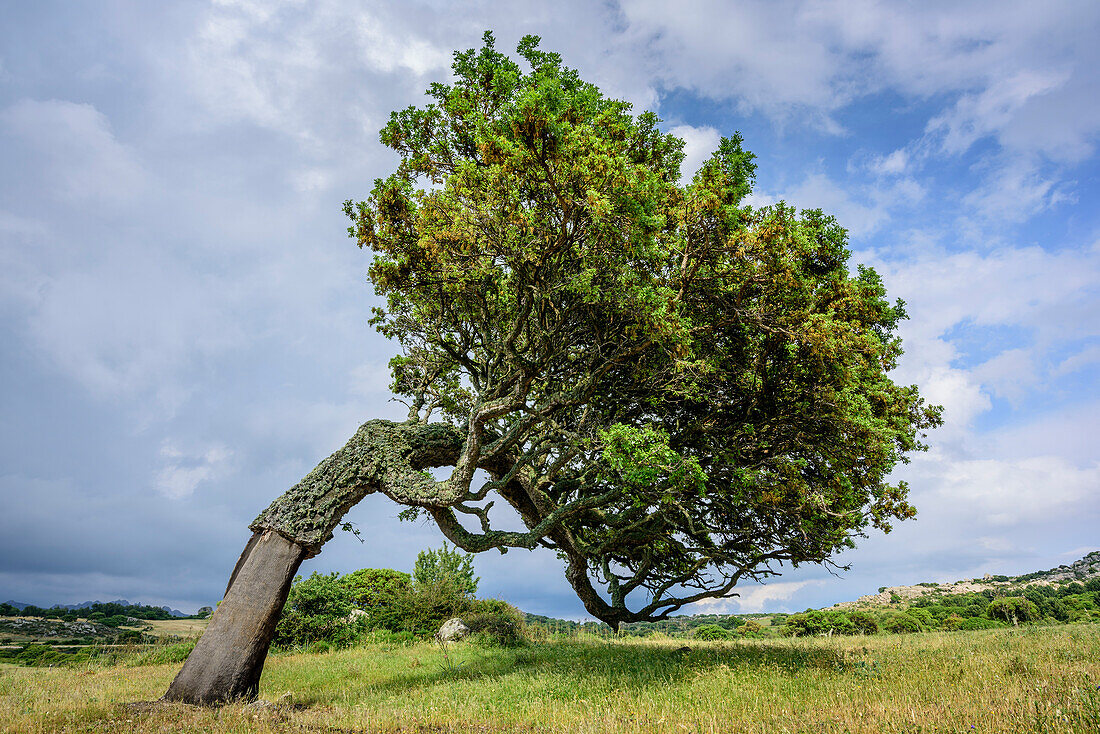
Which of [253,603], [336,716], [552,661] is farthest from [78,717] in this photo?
[552,661]

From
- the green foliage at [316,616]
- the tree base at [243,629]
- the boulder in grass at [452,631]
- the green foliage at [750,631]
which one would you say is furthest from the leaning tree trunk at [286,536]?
the green foliage at [750,631]

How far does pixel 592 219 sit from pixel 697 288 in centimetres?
353

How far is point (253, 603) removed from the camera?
10984 mm

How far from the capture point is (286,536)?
37.8ft

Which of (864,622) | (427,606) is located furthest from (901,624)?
(427,606)

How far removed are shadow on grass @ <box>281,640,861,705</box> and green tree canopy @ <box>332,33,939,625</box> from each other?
1465mm

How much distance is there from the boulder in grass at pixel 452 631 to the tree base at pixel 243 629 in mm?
12730

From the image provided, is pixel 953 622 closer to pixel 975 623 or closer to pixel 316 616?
pixel 975 623

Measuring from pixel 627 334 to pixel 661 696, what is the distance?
7191 millimetres

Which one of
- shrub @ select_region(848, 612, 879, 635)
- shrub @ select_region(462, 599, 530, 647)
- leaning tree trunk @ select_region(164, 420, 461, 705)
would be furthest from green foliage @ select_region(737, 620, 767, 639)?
leaning tree trunk @ select_region(164, 420, 461, 705)

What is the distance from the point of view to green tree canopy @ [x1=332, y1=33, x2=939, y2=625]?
1041 cm

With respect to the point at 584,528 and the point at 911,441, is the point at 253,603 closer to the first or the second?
the point at 584,528

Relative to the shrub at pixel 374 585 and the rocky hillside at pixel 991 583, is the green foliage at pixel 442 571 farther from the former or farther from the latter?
the rocky hillside at pixel 991 583

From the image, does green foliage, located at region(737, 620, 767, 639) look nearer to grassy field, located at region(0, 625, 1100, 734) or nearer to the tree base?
grassy field, located at region(0, 625, 1100, 734)
